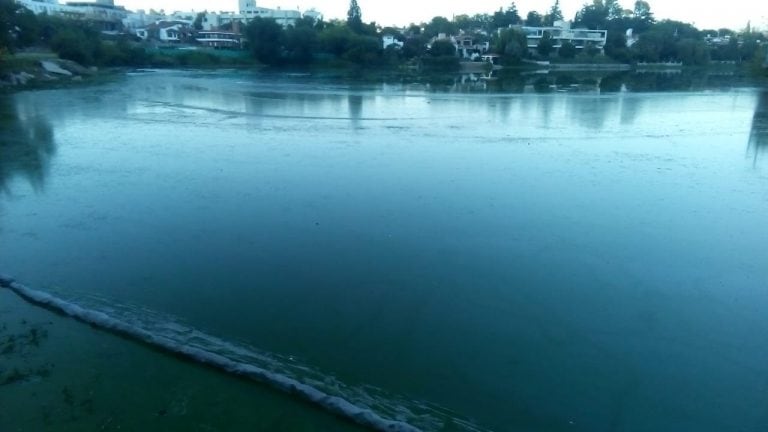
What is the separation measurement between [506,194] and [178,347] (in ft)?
16.1

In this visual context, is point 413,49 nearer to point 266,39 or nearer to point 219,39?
point 266,39

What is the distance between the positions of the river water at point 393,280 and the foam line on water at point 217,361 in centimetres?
7

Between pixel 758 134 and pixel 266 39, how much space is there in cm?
3065

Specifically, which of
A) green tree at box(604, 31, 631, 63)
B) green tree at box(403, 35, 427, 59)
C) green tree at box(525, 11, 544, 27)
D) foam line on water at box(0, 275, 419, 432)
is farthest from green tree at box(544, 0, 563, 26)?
foam line on water at box(0, 275, 419, 432)

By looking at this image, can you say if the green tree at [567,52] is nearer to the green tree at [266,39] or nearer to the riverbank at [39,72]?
the green tree at [266,39]

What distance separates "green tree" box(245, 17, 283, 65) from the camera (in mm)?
36156

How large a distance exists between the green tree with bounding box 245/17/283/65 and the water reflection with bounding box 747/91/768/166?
2811 cm

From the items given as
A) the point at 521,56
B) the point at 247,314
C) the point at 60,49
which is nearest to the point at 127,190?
the point at 247,314

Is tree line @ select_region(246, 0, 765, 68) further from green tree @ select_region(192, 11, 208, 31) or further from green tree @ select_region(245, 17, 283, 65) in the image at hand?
green tree @ select_region(192, 11, 208, 31)

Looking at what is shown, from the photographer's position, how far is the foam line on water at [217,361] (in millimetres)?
3041

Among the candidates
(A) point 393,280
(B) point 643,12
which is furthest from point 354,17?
(A) point 393,280

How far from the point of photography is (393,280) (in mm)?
4711

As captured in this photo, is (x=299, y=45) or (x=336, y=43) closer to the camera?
(x=299, y=45)

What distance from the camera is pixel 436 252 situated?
5.32 metres
